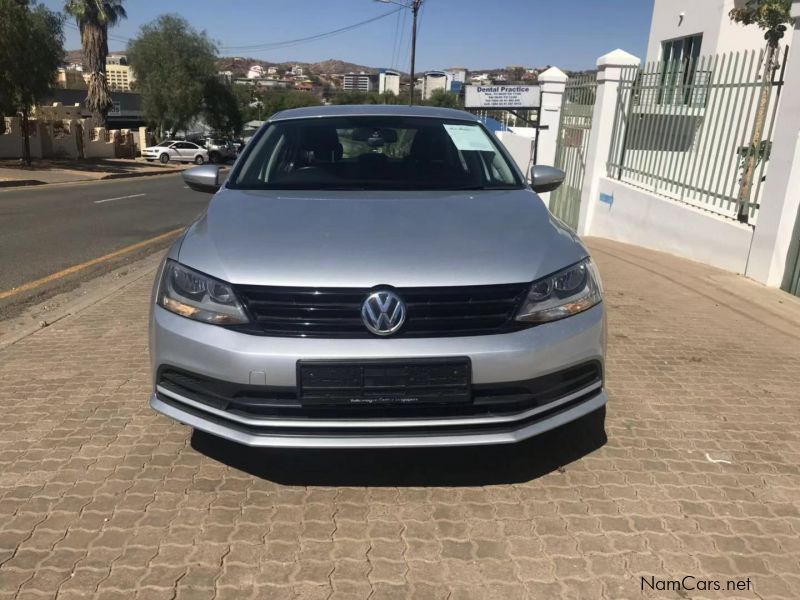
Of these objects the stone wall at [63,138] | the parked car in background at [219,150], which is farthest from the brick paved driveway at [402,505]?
the parked car in background at [219,150]

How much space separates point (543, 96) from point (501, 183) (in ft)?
34.3

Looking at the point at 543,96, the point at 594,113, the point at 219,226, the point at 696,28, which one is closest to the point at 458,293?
the point at 219,226

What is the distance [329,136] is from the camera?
4184 mm

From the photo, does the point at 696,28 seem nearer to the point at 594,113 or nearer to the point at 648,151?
the point at 594,113

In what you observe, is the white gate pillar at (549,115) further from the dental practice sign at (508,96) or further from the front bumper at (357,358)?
the front bumper at (357,358)

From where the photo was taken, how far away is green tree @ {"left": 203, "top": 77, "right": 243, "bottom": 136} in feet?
159

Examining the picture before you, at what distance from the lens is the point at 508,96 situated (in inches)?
771

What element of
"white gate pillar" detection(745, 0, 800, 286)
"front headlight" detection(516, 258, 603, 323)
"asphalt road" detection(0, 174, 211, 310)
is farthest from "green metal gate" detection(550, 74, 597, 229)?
"front headlight" detection(516, 258, 603, 323)

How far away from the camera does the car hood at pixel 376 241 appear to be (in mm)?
2611

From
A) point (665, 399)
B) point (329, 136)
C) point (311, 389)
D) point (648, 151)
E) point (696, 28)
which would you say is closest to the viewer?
point (311, 389)

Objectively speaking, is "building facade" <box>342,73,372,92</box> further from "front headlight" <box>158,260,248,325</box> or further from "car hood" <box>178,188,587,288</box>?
"front headlight" <box>158,260,248,325</box>

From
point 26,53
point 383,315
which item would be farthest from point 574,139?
point 26,53

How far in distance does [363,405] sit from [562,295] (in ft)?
3.08

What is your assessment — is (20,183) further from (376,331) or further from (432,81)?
(432,81)
